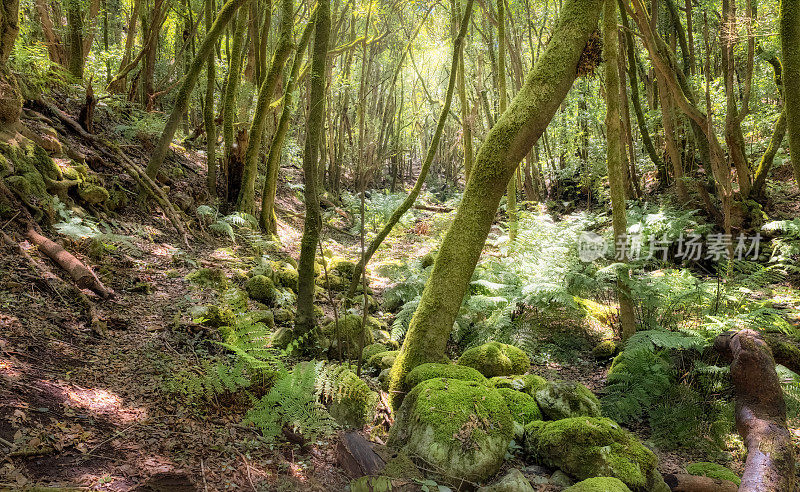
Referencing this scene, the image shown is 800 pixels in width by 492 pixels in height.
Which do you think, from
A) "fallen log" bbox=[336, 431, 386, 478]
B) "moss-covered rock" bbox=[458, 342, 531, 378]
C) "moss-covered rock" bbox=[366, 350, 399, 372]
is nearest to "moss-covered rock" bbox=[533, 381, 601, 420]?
"moss-covered rock" bbox=[458, 342, 531, 378]

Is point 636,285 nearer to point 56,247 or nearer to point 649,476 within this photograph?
point 649,476

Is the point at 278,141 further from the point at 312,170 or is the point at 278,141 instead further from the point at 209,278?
the point at 312,170

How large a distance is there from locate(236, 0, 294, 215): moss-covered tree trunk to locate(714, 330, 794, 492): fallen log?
24.8 feet

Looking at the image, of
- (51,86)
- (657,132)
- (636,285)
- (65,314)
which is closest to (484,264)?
(636,285)

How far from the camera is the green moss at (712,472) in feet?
11.6

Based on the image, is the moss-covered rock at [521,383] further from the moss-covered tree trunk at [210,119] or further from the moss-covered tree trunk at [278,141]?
the moss-covered tree trunk at [210,119]

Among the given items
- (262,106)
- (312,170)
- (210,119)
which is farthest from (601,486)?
(210,119)

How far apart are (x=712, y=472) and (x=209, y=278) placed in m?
5.73

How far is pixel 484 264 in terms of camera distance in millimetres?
7703

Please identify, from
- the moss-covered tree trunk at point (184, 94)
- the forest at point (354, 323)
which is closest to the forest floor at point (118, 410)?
the forest at point (354, 323)

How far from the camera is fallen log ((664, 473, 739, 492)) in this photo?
3375mm

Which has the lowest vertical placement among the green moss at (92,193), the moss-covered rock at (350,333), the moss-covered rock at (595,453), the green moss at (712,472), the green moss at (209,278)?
the green moss at (712,472)

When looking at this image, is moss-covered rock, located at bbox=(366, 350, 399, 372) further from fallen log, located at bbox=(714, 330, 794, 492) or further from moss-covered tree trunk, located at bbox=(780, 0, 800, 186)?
moss-covered tree trunk, located at bbox=(780, 0, 800, 186)

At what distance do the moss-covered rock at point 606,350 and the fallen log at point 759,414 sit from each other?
1.58m
